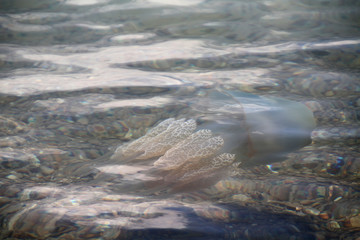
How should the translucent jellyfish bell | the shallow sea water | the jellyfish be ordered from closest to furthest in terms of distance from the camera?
the shallow sea water, the jellyfish, the translucent jellyfish bell

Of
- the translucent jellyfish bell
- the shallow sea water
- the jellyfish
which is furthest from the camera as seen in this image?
the translucent jellyfish bell

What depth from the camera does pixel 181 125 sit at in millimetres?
2064

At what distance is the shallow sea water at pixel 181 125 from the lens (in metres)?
1.48

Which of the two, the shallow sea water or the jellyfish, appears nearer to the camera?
the shallow sea water

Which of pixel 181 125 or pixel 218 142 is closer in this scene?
pixel 218 142

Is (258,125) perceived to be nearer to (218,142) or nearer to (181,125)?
(218,142)

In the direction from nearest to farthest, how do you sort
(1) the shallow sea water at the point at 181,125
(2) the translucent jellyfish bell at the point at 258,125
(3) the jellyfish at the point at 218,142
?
(1) the shallow sea water at the point at 181,125
(3) the jellyfish at the point at 218,142
(2) the translucent jellyfish bell at the point at 258,125

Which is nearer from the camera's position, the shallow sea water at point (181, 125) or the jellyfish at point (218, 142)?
the shallow sea water at point (181, 125)

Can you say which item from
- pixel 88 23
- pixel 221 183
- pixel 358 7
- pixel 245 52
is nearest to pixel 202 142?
pixel 221 183

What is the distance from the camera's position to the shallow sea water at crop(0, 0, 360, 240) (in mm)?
1476

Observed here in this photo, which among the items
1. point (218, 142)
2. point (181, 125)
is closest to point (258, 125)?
point (218, 142)

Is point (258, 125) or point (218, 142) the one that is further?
point (258, 125)

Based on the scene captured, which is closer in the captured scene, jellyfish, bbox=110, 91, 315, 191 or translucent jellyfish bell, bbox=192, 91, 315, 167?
jellyfish, bbox=110, 91, 315, 191


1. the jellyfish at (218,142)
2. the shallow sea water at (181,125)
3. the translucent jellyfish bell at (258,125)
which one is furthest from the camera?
the translucent jellyfish bell at (258,125)
